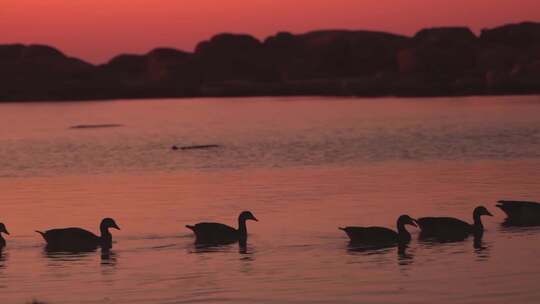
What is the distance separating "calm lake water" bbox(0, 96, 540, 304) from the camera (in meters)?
20.2

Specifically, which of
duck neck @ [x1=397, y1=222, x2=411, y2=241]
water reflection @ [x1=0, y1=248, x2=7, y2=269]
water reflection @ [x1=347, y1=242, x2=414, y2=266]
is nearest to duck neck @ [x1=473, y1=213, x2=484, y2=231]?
duck neck @ [x1=397, y1=222, x2=411, y2=241]

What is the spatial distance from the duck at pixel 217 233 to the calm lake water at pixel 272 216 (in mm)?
269

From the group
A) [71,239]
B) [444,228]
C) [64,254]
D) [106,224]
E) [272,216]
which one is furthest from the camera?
[272,216]

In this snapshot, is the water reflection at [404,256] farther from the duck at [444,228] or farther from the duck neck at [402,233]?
the duck at [444,228]

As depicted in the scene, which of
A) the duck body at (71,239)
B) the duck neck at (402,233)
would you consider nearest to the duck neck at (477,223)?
the duck neck at (402,233)

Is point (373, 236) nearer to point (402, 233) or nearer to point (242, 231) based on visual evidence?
point (402, 233)

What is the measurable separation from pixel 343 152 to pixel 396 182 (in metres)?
18.1

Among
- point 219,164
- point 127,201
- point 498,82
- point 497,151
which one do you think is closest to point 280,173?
point 219,164

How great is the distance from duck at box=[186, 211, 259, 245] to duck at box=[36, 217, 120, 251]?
161 cm

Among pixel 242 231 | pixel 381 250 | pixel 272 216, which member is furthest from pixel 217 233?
pixel 272 216

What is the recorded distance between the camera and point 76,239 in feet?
82.6

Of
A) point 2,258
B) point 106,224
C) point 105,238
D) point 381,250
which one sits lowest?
point 2,258

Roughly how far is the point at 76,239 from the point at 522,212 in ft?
29.5

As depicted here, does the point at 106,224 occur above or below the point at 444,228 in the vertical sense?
above
